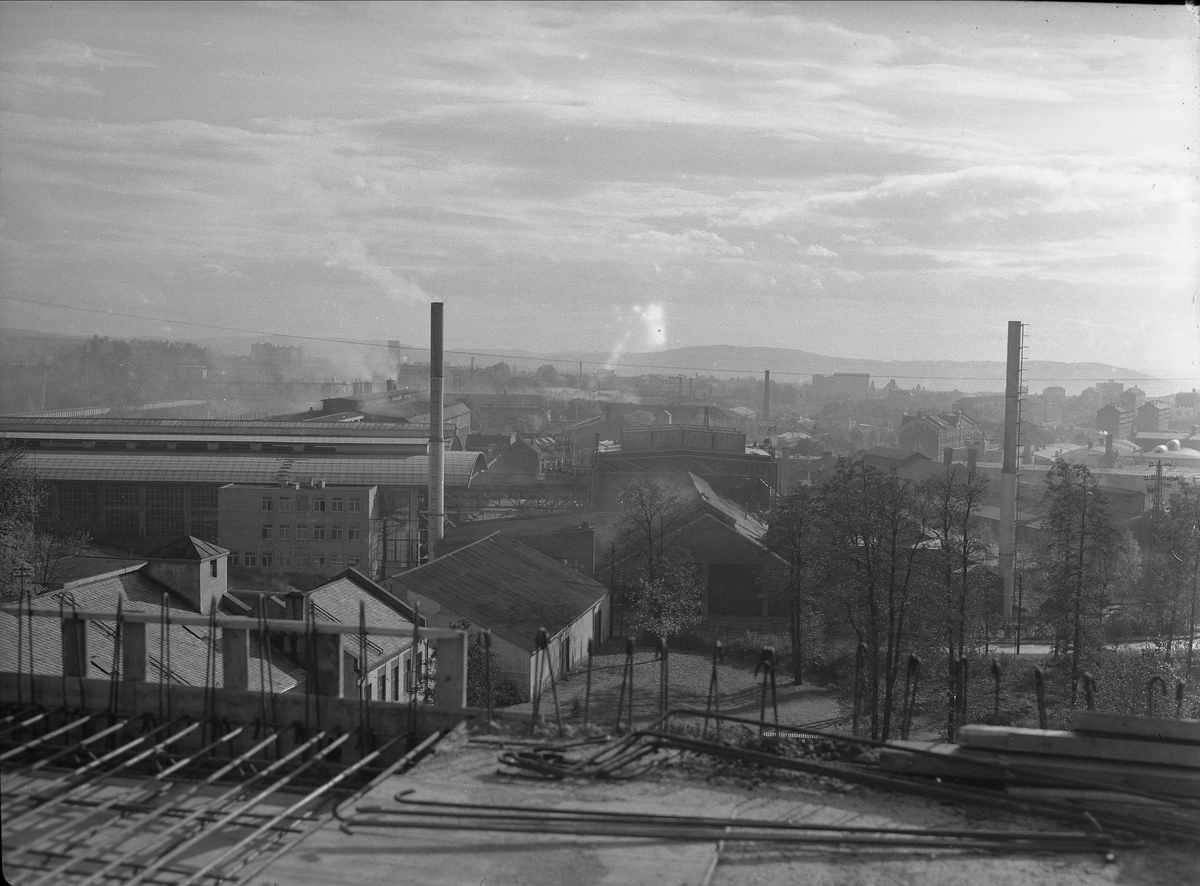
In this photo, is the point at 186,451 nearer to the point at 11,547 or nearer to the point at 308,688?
the point at 11,547

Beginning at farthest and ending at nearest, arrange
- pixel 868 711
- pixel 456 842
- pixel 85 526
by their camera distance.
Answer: pixel 85 526 < pixel 868 711 < pixel 456 842

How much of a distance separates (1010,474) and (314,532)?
1268cm

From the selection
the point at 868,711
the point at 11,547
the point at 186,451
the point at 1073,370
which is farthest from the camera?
the point at 1073,370

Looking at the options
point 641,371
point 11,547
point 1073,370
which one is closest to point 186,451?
point 11,547

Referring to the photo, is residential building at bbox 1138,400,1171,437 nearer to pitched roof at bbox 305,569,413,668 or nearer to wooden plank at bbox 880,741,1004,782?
pitched roof at bbox 305,569,413,668

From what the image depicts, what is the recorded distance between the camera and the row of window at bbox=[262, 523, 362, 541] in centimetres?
1883

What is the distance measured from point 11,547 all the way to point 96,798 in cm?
1114

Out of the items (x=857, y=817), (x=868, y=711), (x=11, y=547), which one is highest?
(x=857, y=817)

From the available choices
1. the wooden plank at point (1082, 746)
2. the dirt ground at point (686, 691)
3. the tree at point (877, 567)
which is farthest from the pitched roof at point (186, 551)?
the wooden plank at point (1082, 746)

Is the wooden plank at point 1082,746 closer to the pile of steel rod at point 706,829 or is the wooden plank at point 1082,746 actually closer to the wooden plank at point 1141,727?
the wooden plank at point 1141,727

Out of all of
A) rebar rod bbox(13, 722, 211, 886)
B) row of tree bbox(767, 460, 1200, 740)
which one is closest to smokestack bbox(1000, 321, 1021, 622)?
row of tree bbox(767, 460, 1200, 740)

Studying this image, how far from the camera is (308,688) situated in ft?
13.3

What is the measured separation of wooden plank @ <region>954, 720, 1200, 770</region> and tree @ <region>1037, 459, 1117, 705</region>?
31.3ft

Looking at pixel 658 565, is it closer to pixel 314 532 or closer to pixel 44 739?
pixel 314 532
